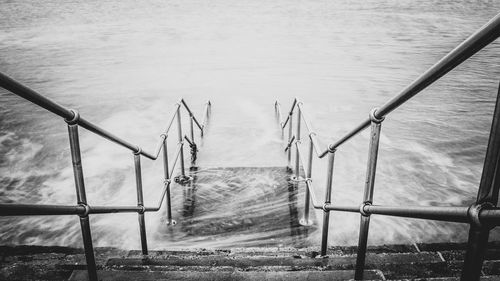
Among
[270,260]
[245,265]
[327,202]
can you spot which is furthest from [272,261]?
[327,202]

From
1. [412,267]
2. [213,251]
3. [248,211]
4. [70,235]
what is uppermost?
[412,267]

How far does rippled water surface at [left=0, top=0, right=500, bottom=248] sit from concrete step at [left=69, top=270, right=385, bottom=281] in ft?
5.32

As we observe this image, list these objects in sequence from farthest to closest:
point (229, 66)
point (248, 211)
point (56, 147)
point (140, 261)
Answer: point (229, 66), point (56, 147), point (248, 211), point (140, 261)

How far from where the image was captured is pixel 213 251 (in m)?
3.12

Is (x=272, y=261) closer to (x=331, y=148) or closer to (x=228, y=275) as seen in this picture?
(x=228, y=275)

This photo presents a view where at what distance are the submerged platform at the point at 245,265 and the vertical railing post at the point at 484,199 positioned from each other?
3.02 ft

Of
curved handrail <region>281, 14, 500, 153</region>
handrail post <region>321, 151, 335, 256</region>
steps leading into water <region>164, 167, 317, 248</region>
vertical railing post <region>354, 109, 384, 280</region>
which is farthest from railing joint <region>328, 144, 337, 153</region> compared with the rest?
steps leading into water <region>164, 167, 317, 248</region>

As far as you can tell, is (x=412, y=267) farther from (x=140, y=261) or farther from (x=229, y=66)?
(x=229, y=66)

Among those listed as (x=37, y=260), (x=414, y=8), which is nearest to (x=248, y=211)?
(x=37, y=260)

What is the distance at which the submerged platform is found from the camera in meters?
2.11

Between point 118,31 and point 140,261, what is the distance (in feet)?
65.9

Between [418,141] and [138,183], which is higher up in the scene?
[138,183]

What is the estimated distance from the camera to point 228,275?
212cm

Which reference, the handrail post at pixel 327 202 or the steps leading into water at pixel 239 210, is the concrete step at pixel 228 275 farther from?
the steps leading into water at pixel 239 210
